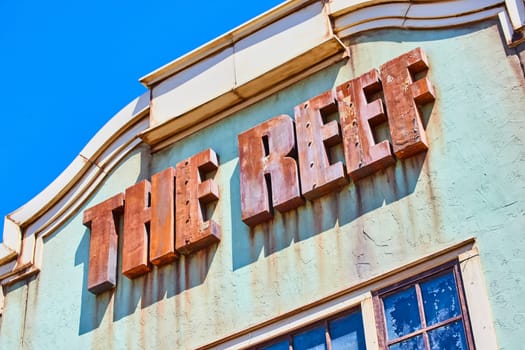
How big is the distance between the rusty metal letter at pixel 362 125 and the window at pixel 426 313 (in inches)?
54.9

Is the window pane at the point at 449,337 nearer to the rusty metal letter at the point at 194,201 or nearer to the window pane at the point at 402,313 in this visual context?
the window pane at the point at 402,313

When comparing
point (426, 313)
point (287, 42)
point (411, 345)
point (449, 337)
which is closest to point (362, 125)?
point (287, 42)

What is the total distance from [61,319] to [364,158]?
13.5 ft

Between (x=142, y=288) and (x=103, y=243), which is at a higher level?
(x=103, y=243)

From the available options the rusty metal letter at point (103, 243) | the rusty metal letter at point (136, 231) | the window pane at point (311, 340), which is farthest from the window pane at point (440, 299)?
the rusty metal letter at point (103, 243)

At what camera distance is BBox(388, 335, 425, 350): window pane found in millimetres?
10484

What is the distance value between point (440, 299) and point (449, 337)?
413 mm

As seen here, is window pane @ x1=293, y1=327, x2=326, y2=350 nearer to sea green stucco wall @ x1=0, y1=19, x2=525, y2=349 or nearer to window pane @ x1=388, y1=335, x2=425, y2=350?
sea green stucco wall @ x1=0, y1=19, x2=525, y2=349

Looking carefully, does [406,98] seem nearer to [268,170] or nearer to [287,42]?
[268,170]

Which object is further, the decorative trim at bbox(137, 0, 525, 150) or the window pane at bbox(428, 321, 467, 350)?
the decorative trim at bbox(137, 0, 525, 150)

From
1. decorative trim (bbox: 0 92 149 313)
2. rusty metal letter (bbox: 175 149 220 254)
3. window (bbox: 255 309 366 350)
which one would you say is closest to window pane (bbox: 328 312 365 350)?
window (bbox: 255 309 366 350)

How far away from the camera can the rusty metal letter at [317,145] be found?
12.0 m

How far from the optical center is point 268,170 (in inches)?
494

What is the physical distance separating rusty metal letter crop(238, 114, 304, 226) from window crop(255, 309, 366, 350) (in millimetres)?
1475
